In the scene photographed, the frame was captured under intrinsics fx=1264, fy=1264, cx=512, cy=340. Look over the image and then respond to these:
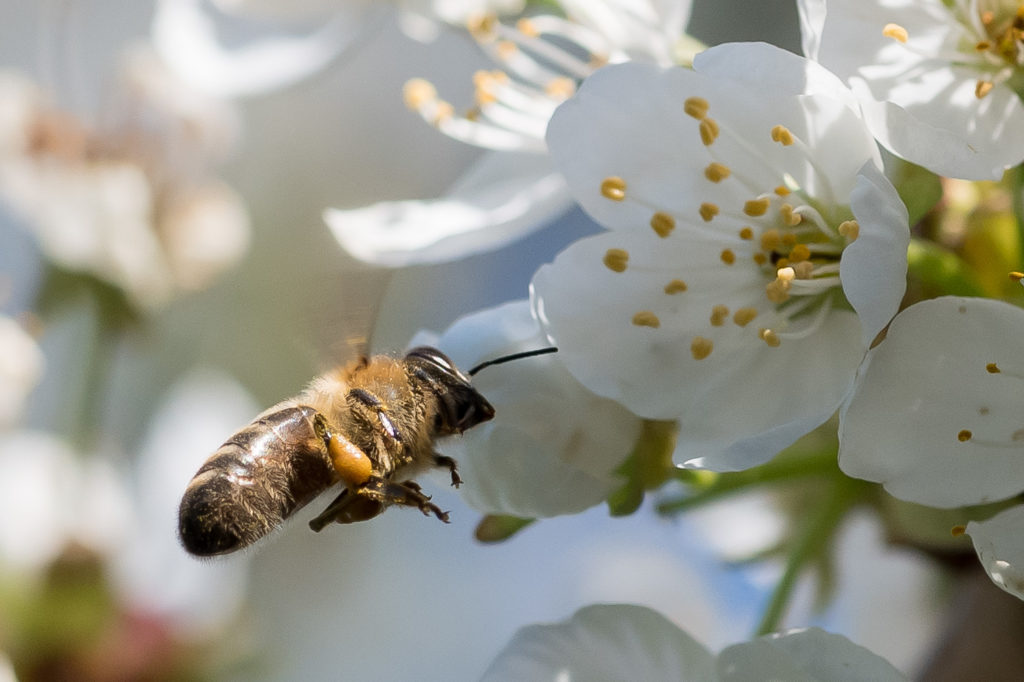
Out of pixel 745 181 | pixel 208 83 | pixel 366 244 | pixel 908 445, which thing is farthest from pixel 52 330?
pixel 908 445

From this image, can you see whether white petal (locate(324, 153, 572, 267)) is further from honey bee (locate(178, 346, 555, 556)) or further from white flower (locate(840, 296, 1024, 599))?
white flower (locate(840, 296, 1024, 599))

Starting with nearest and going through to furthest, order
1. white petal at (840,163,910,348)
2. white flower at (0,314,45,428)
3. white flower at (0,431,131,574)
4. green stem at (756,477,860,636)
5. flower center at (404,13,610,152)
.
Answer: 1. white petal at (840,163,910,348)
2. green stem at (756,477,860,636)
3. flower center at (404,13,610,152)
4. white flower at (0,314,45,428)
5. white flower at (0,431,131,574)

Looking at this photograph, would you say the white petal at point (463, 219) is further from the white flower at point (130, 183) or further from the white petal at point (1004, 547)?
the white flower at point (130, 183)

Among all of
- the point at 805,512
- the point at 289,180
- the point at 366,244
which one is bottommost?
the point at 289,180

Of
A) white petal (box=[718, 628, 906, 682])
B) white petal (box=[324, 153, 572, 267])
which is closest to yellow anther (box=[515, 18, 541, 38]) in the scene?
white petal (box=[324, 153, 572, 267])

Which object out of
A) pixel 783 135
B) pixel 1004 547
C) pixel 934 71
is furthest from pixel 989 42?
pixel 1004 547

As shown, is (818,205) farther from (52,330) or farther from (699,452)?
(52,330)
